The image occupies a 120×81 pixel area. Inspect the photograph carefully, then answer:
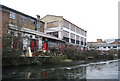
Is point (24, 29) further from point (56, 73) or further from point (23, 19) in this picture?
point (56, 73)

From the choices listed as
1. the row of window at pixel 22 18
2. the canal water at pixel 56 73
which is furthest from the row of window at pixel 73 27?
the canal water at pixel 56 73

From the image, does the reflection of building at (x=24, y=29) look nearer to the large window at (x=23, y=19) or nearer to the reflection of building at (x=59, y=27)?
the large window at (x=23, y=19)

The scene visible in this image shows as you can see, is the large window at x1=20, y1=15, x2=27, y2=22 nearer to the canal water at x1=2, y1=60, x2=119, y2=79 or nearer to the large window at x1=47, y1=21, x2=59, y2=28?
the large window at x1=47, y1=21, x2=59, y2=28

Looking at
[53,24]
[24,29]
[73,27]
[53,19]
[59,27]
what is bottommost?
[24,29]

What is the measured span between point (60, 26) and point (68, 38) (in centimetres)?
618

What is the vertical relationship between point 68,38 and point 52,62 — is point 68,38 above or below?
above

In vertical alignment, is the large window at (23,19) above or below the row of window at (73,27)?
below

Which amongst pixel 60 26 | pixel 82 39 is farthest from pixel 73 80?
pixel 82 39

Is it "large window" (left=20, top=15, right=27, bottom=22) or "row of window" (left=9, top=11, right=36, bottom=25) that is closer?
"row of window" (left=9, top=11, right=36, bottom=25)

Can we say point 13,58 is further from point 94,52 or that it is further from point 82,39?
point 82,39

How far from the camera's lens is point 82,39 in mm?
58062

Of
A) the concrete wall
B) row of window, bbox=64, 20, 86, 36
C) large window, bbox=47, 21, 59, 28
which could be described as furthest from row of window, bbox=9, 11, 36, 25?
row of window, bbox=64, 20, 86, 36

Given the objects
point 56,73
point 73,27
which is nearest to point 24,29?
point 56,73

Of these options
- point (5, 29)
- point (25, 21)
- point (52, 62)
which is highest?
point (25, 21)
